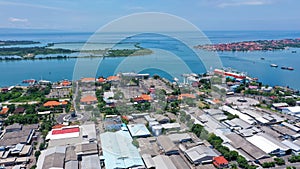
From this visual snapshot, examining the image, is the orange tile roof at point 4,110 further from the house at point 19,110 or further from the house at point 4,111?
the house at point 19,110

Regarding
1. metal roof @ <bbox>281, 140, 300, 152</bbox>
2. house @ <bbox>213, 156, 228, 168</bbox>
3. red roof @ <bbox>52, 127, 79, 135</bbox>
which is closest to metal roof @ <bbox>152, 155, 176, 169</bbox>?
house @ <bbox>213, 156, 228, 168</bbox>

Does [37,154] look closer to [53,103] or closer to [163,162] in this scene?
[163,162]

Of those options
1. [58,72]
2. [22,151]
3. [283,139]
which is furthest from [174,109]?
[58,72]

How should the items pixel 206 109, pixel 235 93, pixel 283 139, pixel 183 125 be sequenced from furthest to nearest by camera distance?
pixel 235 93 → pixel 206 109 → pixel 183 125 → pixel 283 139

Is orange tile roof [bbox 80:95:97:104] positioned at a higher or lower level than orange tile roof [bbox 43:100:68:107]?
higher

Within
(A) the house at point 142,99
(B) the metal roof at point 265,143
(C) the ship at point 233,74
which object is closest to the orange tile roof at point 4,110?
(A) the house at point 142,99

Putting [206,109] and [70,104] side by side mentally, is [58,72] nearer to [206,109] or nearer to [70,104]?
[70,104]

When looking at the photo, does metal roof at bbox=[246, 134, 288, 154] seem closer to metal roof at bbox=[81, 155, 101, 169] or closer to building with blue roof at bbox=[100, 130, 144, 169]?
building with blue roof at bbox=[100, 130, 144, 169]
